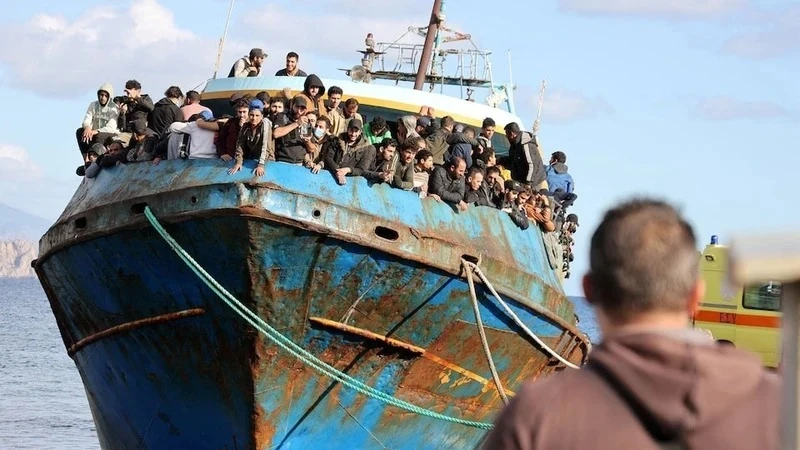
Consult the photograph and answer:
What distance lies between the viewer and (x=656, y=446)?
9.31 ft

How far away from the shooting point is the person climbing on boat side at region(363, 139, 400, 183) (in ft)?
36.8

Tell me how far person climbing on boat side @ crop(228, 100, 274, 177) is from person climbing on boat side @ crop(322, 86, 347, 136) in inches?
54.8

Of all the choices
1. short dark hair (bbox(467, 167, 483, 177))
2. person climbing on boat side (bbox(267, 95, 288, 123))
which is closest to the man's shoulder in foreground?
person climbing on boat side (bbox(267, 95, 288, 123))

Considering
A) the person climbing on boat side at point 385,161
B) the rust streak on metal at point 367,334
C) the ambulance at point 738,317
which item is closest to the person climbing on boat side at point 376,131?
the person climbing on boat side at point 385,161

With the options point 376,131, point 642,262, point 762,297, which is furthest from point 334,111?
point 762,297

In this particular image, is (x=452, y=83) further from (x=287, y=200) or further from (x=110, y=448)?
Answer: (x=287, y=200)

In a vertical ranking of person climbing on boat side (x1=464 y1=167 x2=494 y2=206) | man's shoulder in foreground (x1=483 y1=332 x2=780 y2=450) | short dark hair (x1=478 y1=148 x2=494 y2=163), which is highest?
short dark hair (x1=478 y1=148 x2=494 y2=163)

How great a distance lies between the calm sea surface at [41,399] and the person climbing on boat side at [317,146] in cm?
936

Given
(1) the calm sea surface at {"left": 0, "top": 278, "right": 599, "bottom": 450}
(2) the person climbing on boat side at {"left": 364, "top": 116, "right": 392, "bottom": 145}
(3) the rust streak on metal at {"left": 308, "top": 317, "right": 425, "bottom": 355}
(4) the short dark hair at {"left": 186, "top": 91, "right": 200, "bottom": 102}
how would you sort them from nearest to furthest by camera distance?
(3) the rust streak on metal at {"left": 308, "top": 317, "right": 425, "bottom": 355}, (2) the person climbing on boat side at {"left": 364, "top": 116, "right": 392, "bottom": 145}, (4) the short dark hair at {"left": 186, "top": 91, "right": 200, "bottom": 102}, (1) the calm sea surface at {"left": 0, "top": 278, "right": 599, "bottom": 450}

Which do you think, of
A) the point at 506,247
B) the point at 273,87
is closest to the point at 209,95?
the point at 273,87

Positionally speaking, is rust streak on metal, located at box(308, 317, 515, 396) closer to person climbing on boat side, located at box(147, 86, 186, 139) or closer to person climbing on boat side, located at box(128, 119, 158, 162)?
person climbing on boat side, located at box(128, 119, 158, 162)

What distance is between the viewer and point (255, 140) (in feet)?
35.3

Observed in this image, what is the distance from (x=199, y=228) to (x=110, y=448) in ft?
12.0

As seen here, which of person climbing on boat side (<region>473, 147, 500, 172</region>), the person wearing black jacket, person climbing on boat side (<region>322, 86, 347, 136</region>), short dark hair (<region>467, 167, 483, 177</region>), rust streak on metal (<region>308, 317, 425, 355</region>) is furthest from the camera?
the person wearing black jacket
